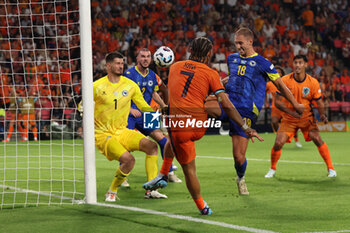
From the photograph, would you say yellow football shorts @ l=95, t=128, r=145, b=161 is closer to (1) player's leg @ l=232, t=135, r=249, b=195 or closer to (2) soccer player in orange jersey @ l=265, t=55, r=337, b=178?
(1) player's leg @ l=232, t=135, r=249, b=195

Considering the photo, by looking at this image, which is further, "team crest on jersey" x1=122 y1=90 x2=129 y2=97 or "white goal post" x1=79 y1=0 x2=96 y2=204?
"team crest on jersey" x1=122 y1=90 x2=129 y2=97

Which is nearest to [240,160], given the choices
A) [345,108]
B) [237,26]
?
[345,108]

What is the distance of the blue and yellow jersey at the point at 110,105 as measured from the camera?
8.24 meters

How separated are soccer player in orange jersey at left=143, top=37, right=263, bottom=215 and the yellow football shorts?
4.99 feet

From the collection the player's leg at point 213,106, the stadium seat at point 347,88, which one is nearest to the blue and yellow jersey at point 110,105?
the player's leg at point 213,106

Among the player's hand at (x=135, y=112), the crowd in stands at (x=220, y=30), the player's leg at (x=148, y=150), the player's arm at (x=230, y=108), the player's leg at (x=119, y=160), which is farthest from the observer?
the crowd in stands at (x=220, y=30)

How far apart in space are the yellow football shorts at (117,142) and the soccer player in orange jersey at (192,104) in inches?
59.9

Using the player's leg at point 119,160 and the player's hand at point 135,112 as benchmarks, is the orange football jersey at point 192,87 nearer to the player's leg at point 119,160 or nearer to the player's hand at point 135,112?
the player's leg at point 119,160

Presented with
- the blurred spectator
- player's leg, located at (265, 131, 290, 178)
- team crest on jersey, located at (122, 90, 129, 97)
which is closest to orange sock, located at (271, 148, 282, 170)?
player's leg, located at (265, 131, 290, 178)

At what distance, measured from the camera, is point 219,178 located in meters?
10.5

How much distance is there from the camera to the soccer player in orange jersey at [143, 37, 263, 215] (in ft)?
21.3

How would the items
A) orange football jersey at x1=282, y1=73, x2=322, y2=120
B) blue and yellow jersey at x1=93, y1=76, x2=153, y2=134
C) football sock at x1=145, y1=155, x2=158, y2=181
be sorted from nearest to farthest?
blue and yellow jersey at x1=93, y1=76, x2=153, y2=134
football sock at x1=145, y1=155, x2=158, y2=181
orange football jersey at x1=282, y1=73, x2=322, y2=120

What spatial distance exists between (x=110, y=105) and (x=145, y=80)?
1864 millimetres

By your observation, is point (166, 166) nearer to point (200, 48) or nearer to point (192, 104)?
point (192, 104)
